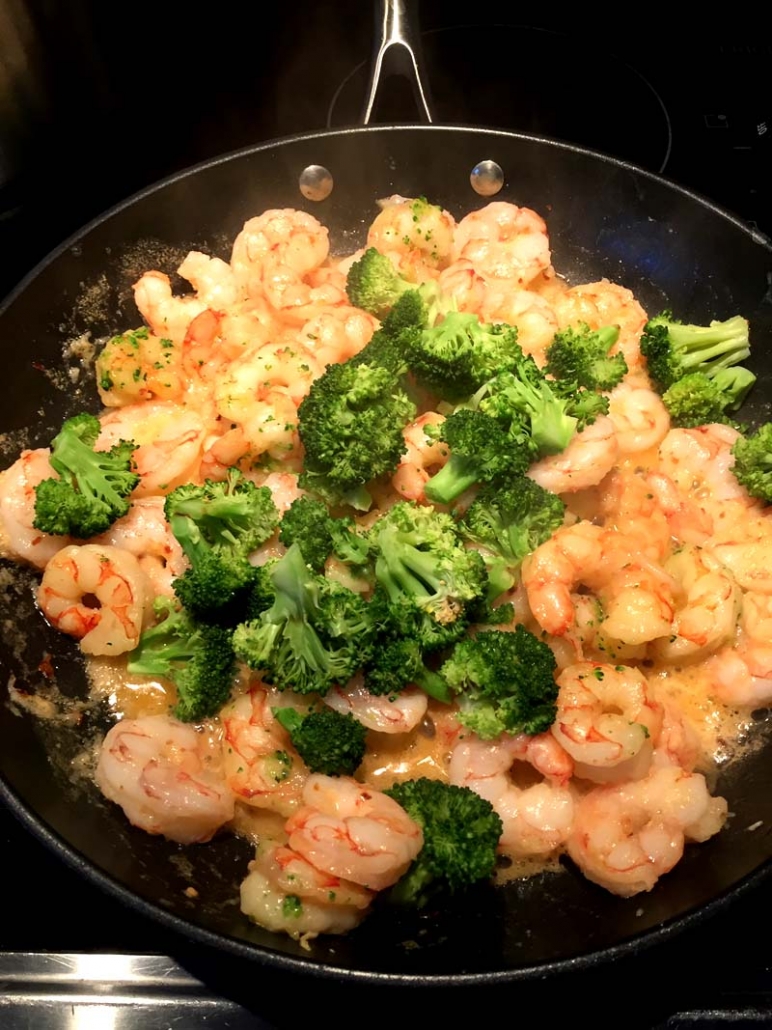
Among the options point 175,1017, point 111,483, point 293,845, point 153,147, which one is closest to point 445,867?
point 293,845

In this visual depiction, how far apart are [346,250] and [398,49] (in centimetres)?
70

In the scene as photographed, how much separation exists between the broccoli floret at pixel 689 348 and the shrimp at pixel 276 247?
113 cm

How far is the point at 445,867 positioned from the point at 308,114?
10.2 ft

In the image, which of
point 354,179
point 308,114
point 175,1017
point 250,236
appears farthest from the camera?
point 308,114

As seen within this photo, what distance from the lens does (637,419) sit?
2504mm

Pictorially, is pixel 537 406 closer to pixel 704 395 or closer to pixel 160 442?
pixel 704 395

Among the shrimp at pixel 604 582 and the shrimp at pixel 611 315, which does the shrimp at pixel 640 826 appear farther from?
the shrimp at pixel 611 315

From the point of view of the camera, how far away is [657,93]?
3365 mm

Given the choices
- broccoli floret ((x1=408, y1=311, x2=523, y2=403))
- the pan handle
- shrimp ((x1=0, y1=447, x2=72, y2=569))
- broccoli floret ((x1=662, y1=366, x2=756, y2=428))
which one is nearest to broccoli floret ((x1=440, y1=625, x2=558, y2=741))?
broccoli floret ((x1=408, y1=311, x2=523, y2=403))

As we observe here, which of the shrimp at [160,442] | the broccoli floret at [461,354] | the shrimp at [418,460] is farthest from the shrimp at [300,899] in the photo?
the broccoli floret at [461,354]

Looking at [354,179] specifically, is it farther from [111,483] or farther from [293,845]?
[293,845]

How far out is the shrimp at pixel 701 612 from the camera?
7.00ft

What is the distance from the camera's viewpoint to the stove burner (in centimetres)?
332

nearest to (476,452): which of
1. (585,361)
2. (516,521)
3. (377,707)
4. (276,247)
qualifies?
(516,521)
